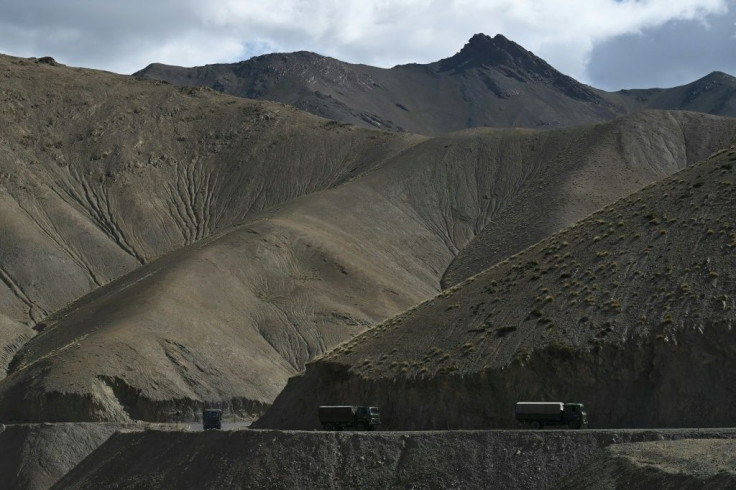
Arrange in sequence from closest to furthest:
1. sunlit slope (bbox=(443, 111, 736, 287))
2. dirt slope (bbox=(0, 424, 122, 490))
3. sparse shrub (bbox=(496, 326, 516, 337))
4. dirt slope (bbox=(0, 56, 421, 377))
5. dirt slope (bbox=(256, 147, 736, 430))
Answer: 1. dirt slope (bbox=(256, 147, 736, 430))
2. sparse shrub (bbox=(496, 326, 516, 337))
3. dirt slope (bbox=(0, 424, 122, 490))
4. sunlit slope (bbox=(443, 111, 736, 287))
5. dirt slope (bbox=(0, 56, 421, 377))

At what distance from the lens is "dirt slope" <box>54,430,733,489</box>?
124 ft

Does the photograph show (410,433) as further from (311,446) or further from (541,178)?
(541,178)

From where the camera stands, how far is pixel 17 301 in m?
123

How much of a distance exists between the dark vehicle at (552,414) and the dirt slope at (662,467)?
30.2 feet

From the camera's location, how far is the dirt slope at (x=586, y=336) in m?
45.0

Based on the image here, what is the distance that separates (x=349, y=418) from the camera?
47.1 meters

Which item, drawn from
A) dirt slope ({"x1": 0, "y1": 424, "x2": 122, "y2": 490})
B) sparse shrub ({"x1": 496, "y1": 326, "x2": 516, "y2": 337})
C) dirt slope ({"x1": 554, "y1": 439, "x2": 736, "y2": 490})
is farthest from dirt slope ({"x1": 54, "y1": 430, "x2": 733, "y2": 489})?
dirt slope ({"x1": 0, "y1": 424, "x2": 122, "y2": 490})

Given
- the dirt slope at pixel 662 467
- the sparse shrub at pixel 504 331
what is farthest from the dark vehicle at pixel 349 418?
the dirt slope at pixel 662 467

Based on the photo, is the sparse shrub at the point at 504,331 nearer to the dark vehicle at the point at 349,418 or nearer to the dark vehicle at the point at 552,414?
the dark vehicle at the point at 349,418

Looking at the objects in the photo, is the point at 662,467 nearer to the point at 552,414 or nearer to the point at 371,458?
the point at 552,414

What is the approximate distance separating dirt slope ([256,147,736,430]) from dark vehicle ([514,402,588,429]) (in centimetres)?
336

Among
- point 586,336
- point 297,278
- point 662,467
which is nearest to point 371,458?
point 586,336

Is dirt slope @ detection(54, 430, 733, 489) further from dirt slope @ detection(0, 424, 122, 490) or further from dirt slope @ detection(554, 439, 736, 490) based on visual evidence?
dirt slope @ detection(0, 424, 122, 490)

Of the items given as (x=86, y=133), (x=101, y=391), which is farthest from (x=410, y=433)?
(x=86, y=133)
